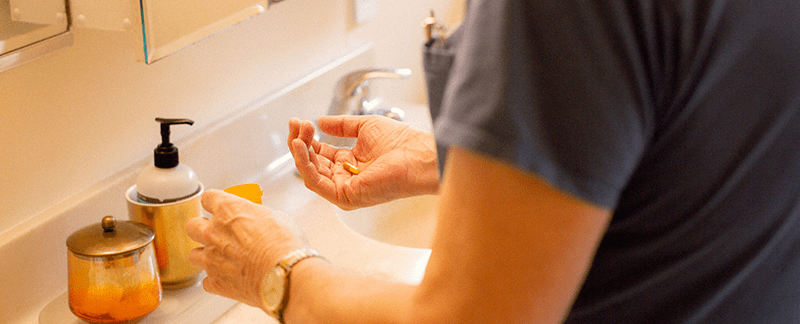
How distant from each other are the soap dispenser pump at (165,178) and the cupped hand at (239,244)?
0.57 feet

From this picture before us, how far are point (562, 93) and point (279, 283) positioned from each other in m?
0.36

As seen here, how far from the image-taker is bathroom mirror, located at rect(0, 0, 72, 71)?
2.79 ft

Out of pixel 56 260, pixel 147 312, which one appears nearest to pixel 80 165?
pixel 56 260

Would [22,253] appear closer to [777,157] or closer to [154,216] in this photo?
[154,216]

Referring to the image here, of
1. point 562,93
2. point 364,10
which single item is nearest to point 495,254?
point 562,93

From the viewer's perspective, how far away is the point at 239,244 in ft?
2.50

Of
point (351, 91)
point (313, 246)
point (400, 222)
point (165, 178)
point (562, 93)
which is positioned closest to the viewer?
point (562, 93)

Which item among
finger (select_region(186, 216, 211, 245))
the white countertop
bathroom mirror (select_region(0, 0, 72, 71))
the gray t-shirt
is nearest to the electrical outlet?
the white countertop

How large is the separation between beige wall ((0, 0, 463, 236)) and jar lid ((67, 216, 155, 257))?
5.6 inches

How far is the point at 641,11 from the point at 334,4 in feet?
3.84

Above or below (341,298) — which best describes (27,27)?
above

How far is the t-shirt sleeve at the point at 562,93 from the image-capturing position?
18.7 inches

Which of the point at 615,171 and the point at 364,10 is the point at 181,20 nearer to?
the point at 615,171

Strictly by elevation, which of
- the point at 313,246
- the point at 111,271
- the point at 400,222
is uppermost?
the point at 111,271
